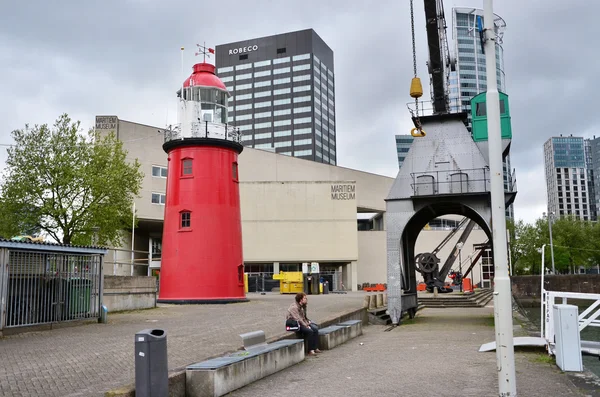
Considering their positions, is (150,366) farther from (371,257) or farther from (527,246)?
(527,246)

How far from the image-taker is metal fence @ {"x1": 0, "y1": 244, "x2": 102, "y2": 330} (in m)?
16.7

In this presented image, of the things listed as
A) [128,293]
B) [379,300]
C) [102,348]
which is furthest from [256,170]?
[102,348]

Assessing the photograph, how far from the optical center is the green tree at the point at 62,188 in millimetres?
34281

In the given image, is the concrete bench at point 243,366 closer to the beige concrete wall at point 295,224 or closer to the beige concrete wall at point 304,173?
the beige concrete wall at point 295,224

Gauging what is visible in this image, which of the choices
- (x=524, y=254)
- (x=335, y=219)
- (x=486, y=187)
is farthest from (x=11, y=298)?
(x=524, y=254)

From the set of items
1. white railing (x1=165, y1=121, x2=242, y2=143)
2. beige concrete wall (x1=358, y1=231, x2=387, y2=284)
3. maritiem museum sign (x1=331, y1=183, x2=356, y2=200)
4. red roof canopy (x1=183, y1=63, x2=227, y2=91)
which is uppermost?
red roof canopy (x1=183, y1=63, x2=227, y2=91)

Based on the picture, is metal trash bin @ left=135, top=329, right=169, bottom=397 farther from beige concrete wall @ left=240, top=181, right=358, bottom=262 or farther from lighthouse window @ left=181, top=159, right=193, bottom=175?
beige concrete wall @ left=240, top=181, right=358, bottom=262

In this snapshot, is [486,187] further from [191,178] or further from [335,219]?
[335,219]

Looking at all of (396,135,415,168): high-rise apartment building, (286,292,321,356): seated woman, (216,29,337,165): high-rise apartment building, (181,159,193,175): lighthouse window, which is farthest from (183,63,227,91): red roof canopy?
(396,135,415,168): high-rise apartment building

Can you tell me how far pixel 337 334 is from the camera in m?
16.4

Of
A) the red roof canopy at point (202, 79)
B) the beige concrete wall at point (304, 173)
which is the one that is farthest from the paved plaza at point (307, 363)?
the beige concrete wall at point (304, 173)

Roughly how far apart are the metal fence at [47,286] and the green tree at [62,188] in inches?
584

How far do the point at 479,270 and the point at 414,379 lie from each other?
68.5m

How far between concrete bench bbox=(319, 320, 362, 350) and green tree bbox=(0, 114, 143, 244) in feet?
70.0
